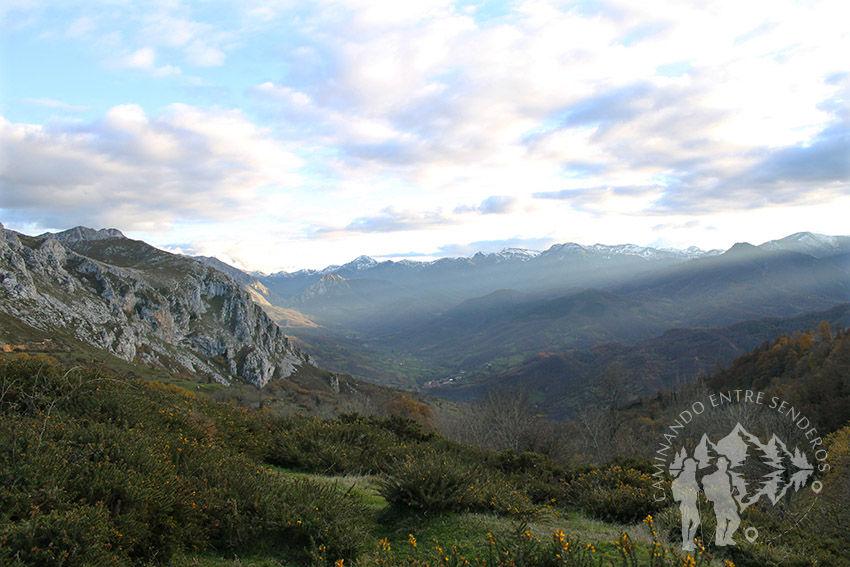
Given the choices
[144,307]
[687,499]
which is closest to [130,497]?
[687,499]

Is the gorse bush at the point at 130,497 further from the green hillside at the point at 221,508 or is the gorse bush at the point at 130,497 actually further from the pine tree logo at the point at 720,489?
the pine tree logo at the point at 720,489

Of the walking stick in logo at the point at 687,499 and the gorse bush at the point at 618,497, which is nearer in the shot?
the walking stick in logo at the point at 687,499

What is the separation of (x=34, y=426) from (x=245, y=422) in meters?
7.80

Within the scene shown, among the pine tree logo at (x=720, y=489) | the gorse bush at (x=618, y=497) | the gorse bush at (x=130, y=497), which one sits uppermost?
the gorse bush at (x=130, y=497)

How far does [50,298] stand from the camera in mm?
81312

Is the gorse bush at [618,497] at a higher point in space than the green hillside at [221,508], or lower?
lower

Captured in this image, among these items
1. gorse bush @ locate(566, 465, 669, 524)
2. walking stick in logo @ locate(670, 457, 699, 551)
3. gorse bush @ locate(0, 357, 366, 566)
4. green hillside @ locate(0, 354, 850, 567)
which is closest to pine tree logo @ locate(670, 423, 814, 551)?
walking stick in logo @ locate(670, 457, 699, 551)

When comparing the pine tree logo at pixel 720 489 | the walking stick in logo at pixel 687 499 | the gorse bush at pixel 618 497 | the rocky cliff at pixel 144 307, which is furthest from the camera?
the rocky cliff at pixel 144 307

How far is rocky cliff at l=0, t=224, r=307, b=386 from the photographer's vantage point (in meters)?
80.0

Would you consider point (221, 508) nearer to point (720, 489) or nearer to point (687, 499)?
point (687, 499)

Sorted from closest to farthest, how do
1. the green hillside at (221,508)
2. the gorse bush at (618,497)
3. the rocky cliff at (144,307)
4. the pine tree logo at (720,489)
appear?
the green hillside at (221,508)
the pine tree logo at (720,489)
the gorse bush at (618,497)
the rocky cliff at (144,307)

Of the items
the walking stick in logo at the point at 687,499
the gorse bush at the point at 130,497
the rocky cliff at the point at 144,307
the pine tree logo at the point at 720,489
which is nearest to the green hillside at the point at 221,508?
the gorse bush at the point at 130,497

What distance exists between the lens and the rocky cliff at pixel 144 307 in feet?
263

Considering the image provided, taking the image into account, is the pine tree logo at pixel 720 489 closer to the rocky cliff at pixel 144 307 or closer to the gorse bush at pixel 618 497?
the gorse bush at pixel 618 497
